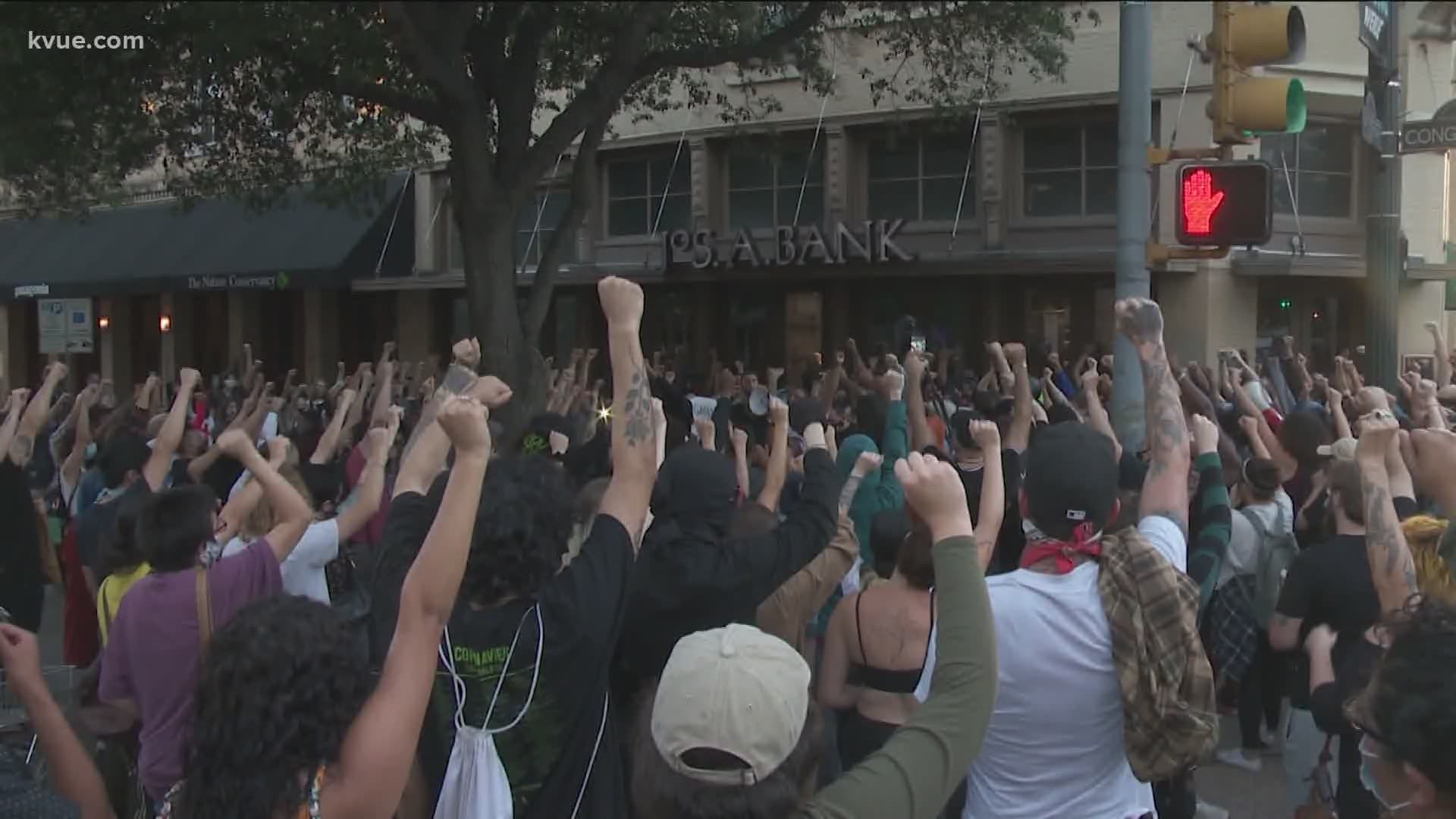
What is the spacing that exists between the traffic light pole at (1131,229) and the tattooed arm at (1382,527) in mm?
3501

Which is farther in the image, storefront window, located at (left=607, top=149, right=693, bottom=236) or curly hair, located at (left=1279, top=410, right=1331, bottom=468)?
storefront window, located at (left=607, top=149, right=693, bottom=236)

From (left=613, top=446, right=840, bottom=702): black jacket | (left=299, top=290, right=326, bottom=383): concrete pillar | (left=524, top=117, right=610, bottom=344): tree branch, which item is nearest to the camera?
(left=613, top=446, right=840, bottom=702): black jacket

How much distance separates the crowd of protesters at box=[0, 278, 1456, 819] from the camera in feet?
7.16

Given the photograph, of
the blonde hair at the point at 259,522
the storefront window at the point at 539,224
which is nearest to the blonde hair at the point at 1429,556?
the blonde hair at the point at 259,522

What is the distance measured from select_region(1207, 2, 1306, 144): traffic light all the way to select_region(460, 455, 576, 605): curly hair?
4109 millimetres

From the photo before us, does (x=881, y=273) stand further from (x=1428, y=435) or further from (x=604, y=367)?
(x=1428, y=435)

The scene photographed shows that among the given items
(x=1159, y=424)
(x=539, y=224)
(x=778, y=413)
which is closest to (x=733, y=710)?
(x=1159, y=424)

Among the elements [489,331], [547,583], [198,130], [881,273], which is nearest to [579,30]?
[489,331]

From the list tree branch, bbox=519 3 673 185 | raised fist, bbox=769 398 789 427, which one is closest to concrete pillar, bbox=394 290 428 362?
tree branch, bbox=519 3 673 185

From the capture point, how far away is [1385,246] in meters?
7.35

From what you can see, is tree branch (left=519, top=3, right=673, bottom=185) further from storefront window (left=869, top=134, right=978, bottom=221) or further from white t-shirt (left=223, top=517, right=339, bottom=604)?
white t-shirt (left=223, top=517, right=339, bottom=604)

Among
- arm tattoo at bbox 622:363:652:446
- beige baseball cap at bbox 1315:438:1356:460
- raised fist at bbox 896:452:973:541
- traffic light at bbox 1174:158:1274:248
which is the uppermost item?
traffic light at bbox 1174:158:1274:248

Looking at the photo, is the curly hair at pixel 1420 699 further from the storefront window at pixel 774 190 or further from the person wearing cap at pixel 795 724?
the storefront window at pixel 774 190

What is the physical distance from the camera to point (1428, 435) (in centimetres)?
378
